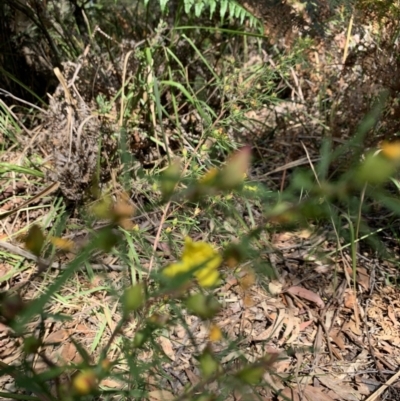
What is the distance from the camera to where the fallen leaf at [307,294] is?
157 cm

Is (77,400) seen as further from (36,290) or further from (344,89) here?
(344,89)

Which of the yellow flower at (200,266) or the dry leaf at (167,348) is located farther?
the dry leaf at (167,348)

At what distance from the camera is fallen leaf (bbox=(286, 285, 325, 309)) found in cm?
157

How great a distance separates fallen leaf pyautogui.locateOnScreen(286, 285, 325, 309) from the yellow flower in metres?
0.88

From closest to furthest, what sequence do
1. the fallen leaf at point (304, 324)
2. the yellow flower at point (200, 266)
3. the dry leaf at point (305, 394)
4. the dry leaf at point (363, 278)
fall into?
the yellow flower at point (200, 266) → the dry leaf at point (305, 394) → the fallen leaf at point (304, 324) → the dry leaf at point (363, 278)

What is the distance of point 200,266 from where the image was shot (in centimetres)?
47

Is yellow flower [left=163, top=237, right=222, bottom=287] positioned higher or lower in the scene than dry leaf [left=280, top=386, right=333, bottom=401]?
higher

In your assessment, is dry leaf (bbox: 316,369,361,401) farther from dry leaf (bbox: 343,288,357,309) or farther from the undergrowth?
dry leaf (bbox: 343,288,357,309)

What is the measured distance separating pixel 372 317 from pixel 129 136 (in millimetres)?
1009

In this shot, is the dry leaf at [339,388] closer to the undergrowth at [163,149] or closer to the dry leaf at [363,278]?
the undergrowth at [163,149]

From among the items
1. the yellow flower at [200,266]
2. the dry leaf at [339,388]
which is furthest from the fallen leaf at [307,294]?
the yellow flower at [200,266]

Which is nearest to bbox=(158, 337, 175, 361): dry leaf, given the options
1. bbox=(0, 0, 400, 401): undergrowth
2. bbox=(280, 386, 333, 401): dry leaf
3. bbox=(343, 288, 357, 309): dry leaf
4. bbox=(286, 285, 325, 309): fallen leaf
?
bbox=(0, 0, 400, 401): undergrowth

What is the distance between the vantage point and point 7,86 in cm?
220

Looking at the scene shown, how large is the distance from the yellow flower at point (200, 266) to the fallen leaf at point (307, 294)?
883 mm
